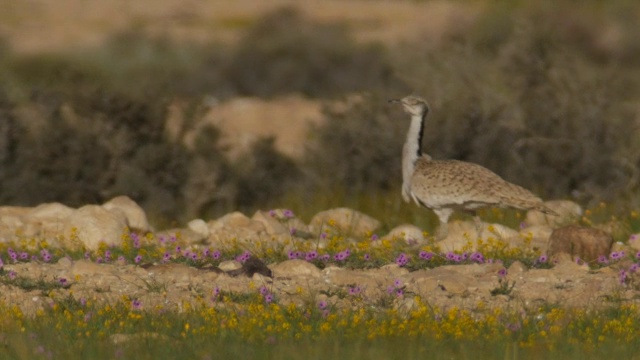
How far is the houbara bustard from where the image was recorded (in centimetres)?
1037

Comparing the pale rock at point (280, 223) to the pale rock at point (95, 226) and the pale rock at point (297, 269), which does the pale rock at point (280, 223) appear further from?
the pale rock at point (297, 269)

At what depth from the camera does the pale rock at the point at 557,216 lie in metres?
11.0

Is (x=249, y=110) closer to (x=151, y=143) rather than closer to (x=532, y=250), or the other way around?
(x=151, y=143)

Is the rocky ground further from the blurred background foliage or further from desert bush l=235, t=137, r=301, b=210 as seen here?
desert bush l=235, t=137, r=301, b=210

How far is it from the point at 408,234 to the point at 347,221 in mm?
883

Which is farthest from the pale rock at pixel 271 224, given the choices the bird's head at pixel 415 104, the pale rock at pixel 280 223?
the bird's head at pixel 415 104

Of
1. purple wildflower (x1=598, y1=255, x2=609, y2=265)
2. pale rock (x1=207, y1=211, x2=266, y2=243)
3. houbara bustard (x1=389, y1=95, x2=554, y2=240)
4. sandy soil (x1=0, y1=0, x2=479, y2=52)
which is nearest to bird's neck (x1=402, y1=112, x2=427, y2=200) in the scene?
houbara bustard (x1=389, y1=95, x2=554, y2=240)

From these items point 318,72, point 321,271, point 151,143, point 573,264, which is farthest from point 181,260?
point 318,72

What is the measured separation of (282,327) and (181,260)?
2.51 m

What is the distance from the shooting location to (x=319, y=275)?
8.87 meters

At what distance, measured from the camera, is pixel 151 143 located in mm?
13664

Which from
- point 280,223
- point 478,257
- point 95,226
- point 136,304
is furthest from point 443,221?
point 136,304

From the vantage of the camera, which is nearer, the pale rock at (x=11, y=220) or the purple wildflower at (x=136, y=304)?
the purple wildflower at (x=136, y=304)

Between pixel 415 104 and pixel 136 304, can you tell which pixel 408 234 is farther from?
pixel 136 304
